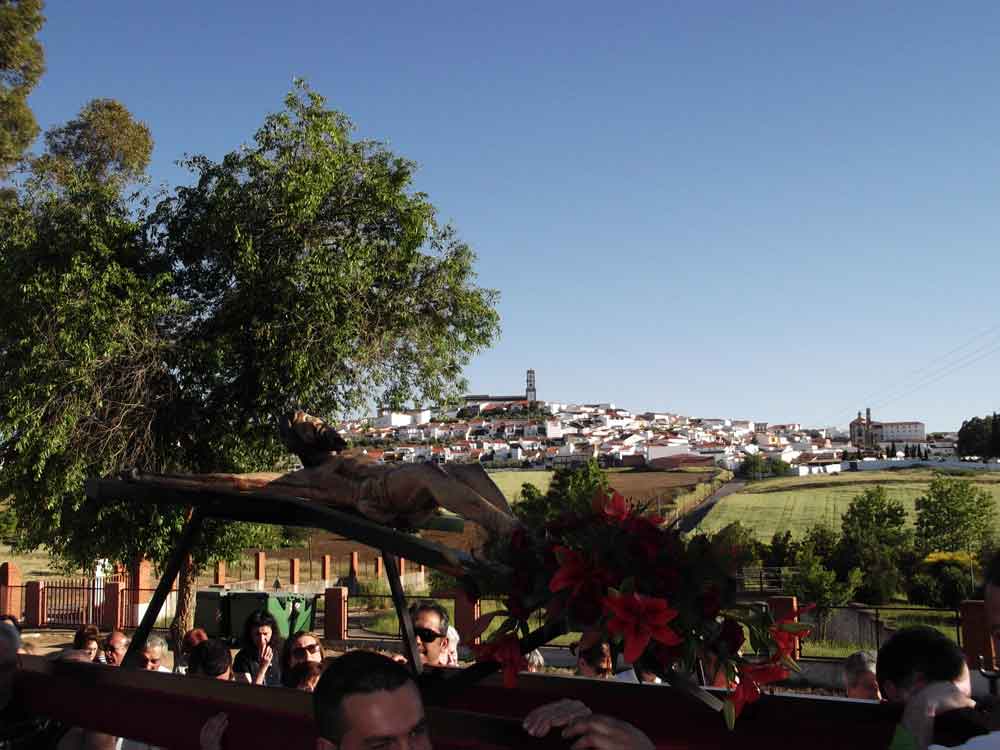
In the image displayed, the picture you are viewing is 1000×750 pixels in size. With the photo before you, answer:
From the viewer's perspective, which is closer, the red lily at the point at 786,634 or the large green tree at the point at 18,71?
the red lily at the point at 786,634

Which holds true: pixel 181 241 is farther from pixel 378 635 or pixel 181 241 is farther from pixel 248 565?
pixel 248 565

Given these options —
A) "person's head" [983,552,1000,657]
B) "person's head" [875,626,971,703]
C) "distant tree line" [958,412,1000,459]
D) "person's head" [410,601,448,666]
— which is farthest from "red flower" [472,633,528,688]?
"distant tree line" [958,412,1000,459]

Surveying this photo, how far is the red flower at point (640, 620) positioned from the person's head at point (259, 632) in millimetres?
5587

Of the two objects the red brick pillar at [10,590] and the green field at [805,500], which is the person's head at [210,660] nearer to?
the red brick pillar at [10,590]

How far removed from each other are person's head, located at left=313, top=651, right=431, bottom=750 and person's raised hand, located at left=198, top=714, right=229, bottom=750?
841 mm

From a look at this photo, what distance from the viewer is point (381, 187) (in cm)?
1574

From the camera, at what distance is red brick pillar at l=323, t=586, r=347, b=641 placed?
66.5 ft

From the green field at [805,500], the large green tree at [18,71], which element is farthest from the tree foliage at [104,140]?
the green field at [805,500]

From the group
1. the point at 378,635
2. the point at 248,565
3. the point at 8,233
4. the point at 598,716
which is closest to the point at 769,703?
the point at 598,716

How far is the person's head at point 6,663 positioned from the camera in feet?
13.5

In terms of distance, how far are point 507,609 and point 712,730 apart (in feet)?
1.95

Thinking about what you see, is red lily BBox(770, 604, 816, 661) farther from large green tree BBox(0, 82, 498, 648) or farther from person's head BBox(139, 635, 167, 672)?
large green tree BBox(0, 82, 498, 648)

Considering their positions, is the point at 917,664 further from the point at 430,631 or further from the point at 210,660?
the point at 210,660

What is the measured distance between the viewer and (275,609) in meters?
18.4
